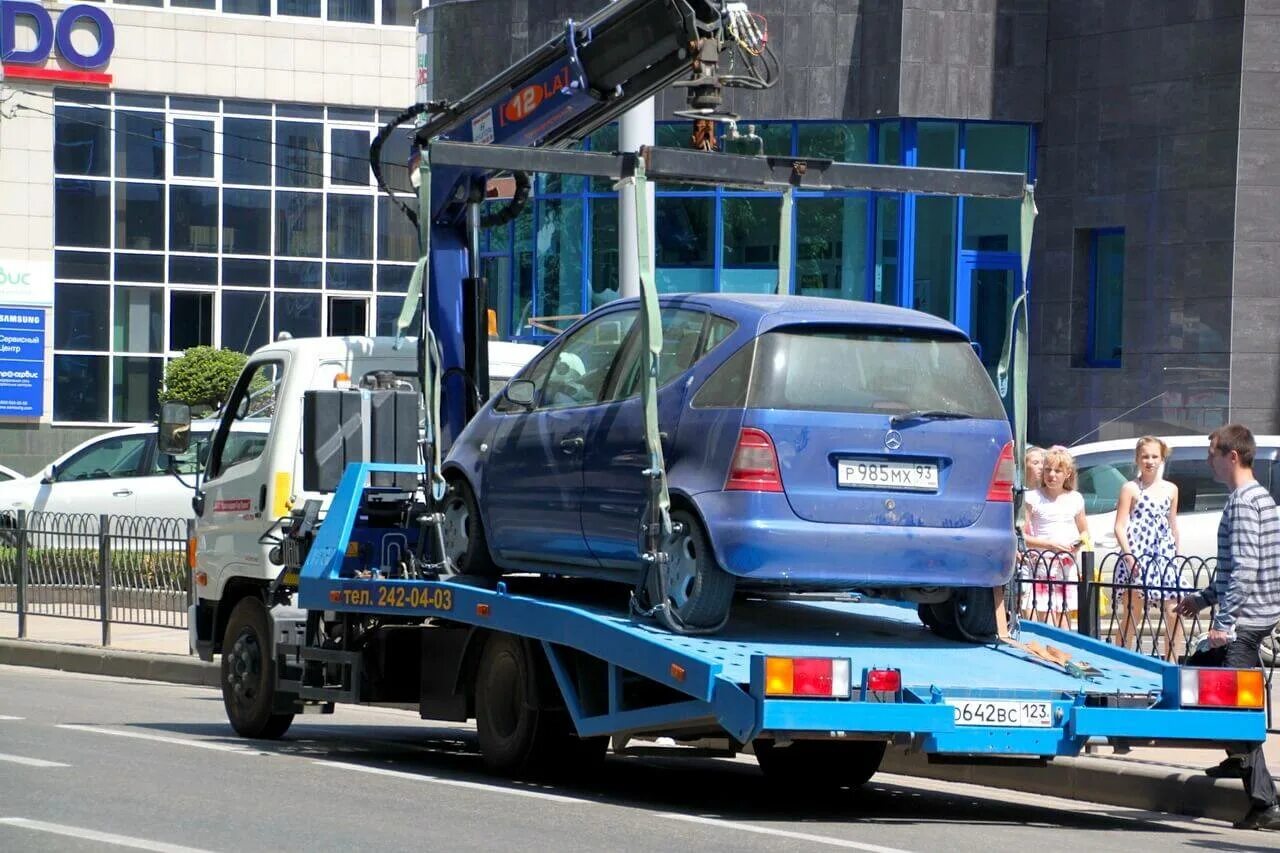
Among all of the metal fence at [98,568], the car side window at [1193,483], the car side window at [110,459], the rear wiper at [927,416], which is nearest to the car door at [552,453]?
the rear wiper at [927,416]

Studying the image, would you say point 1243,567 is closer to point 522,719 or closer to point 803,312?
point 803,312

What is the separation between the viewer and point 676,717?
8820 mm

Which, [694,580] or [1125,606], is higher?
[694,580]

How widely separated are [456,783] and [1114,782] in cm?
340

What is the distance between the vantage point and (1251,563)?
997 cm

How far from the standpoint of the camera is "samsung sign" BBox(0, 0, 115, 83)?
138ft

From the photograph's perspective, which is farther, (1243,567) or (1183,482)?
(1183,482)

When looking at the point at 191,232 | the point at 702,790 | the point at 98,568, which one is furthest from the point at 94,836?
the point at 191,232

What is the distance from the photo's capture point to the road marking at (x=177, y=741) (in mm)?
11344

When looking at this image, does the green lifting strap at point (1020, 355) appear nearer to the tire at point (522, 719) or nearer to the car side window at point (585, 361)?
the car side window at point (585, 361)

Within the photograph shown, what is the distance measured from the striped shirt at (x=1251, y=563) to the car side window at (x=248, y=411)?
235 inches

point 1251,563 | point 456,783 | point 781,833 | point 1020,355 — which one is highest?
point 1020,355

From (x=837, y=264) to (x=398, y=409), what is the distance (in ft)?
54.3

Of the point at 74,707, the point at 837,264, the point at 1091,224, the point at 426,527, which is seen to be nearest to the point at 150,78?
the point at 837,264
